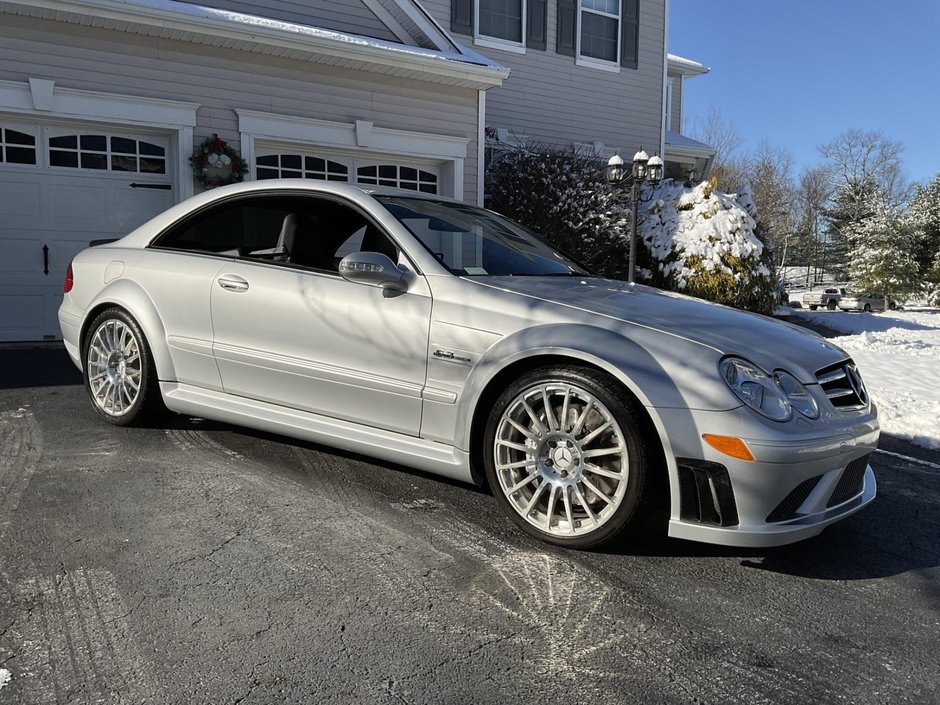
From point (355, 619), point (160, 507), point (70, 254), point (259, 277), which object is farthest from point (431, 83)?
point (355, 619)

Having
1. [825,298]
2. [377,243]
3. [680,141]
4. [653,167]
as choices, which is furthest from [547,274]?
[825,298]

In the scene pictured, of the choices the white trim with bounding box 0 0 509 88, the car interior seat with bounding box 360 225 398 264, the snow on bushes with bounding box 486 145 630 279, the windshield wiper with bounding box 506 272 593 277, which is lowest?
the windshield wiper with bounding box 506 272 593 277

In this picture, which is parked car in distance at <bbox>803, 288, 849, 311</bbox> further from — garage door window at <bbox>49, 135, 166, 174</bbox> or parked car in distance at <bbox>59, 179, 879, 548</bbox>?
parked car in distance at <bbox>59, 179, 879, 548</bbox>

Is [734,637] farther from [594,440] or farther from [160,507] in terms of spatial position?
[160,507]

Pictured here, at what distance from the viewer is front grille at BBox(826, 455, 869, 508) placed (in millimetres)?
3023

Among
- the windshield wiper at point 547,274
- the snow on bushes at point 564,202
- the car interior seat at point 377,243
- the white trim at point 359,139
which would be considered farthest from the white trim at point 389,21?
the windshield wiper at point 547,274

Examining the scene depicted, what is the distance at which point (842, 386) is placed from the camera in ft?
10.6

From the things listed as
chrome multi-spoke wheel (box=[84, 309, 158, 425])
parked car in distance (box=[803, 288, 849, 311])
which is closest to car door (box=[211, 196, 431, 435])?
chrome multi-spoke wheel (box=[84, 309, 158, 425])

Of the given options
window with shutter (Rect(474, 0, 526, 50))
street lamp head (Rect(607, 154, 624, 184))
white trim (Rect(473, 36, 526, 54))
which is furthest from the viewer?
window with shutter (Rect(474, 0, 526, 50))

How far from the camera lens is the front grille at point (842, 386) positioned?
123 inches

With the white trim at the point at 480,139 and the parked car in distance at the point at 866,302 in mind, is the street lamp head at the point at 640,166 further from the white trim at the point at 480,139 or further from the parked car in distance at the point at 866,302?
the parked car in distance at the point at 866,302

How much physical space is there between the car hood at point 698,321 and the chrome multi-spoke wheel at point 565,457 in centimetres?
39

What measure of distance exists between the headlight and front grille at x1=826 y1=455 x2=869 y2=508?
0.31 metres

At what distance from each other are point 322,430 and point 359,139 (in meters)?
7.50
